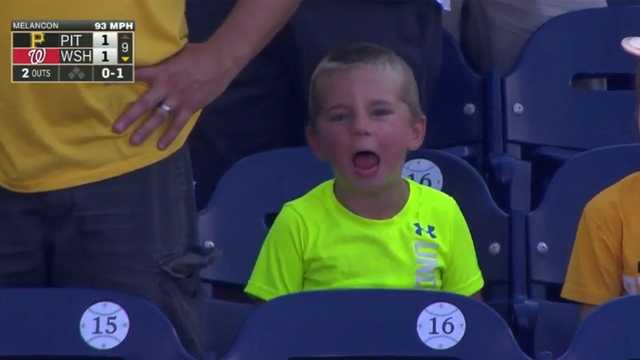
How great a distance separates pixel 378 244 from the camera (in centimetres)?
288

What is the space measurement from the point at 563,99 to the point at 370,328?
1.65 metres

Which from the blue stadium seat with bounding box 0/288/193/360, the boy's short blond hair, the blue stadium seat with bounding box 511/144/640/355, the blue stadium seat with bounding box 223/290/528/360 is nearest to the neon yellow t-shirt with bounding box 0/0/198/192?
the blue stadium seat with bounding box 0/288/193/360

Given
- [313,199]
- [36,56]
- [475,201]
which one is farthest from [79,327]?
[475,201]

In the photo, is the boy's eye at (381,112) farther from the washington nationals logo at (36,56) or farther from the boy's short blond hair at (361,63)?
the washington nationals logo at (36,56)

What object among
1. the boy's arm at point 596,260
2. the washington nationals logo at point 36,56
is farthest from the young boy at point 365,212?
the washington nationals logo at point 36,56

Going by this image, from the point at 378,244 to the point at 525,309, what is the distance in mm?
464

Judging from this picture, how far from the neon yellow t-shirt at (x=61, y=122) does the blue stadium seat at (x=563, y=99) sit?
1.55 m

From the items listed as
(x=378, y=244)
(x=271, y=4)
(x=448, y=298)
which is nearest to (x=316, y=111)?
(x=378, y=244)

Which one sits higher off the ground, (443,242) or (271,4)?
(271,4)

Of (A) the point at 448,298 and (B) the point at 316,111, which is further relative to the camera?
(B) the point at 316,111

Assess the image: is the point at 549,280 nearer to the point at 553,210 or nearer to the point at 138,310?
the point at 553,210

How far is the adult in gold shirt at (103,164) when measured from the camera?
243cm

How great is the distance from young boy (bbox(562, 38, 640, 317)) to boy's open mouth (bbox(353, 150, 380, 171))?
0.43 m

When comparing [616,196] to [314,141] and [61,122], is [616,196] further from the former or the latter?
[61,122]
